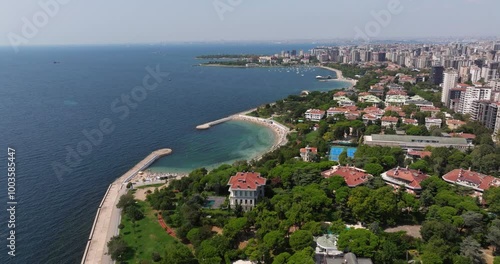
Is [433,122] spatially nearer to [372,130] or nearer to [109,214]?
[372,130]

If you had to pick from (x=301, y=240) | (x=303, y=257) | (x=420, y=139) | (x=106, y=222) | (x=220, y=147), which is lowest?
(x=220, y=147)

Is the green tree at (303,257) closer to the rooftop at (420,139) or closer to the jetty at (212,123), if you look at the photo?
the rooftop at (420,139)

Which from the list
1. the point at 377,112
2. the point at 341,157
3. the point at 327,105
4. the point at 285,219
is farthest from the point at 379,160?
the point at 327,105

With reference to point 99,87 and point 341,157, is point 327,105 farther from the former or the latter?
point 99,87

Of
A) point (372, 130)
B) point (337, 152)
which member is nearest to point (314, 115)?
point (372, 130)

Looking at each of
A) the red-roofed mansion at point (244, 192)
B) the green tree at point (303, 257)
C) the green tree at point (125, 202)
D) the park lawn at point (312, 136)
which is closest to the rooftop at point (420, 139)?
the park lawn at point (312, 136)

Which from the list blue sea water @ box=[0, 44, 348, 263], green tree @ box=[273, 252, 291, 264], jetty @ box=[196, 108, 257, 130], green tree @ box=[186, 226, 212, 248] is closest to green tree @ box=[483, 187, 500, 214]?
green tree @ box=[273, 252, 291, 264]
